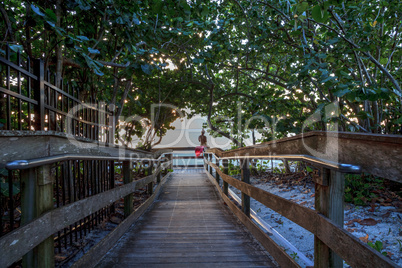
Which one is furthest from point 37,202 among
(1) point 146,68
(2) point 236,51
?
(2) point 236,51

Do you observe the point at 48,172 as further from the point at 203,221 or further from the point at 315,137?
the point at 203,221

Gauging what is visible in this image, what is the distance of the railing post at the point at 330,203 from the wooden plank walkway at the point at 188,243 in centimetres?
81

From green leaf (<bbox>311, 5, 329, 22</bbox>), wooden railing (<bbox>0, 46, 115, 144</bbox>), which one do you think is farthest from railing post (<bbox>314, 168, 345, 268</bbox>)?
wooden railing (<bbox>0, 46, 115, 144</bbox>)

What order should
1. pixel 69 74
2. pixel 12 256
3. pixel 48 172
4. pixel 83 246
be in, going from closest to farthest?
pixel 12 256 < pixel 48 172 < pixel 83 246 < pixel 69 74

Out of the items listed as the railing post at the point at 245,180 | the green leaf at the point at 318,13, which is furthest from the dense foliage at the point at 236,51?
the railing post at the point at 245,180

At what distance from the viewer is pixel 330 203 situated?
1490 mm

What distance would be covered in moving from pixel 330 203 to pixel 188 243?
5.84 feet

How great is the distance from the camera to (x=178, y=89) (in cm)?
863

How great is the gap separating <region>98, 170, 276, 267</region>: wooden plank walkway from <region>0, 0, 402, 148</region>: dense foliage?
176cm

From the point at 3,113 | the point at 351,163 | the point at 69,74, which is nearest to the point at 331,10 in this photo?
the point at 351,163

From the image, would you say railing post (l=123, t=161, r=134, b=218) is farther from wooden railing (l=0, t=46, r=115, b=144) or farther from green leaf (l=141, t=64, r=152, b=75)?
green leaf (l=141, t=64, r=152, b=75)

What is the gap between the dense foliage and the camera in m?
3.04

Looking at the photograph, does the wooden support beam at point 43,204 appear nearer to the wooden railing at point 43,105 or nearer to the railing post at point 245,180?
the wooden railing at point 43,105

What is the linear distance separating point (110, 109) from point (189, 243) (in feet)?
9.72
